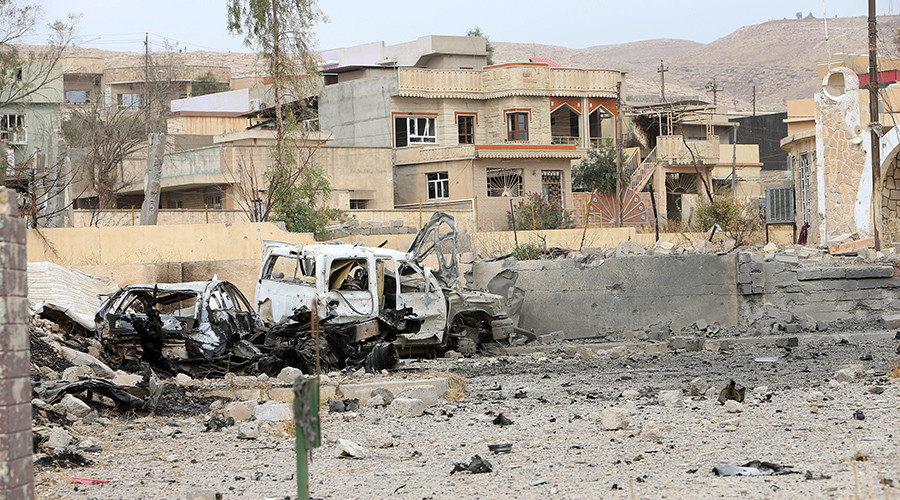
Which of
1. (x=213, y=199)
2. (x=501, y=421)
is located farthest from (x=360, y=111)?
(x=501, y=421)

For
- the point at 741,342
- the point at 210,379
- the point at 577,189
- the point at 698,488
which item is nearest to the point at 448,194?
the point at 577,189

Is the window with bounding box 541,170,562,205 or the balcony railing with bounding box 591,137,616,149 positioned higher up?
the balcony railing with bounding box 591,137,616,149

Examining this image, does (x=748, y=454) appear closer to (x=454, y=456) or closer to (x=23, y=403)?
(x=454, y=456)

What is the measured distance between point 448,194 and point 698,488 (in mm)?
38358

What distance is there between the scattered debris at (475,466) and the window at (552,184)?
1523 inches

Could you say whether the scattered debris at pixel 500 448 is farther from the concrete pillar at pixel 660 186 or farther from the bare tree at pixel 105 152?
the concrete pillar at pixel 660 186

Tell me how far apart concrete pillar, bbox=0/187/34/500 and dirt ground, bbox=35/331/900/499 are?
5.31 ft

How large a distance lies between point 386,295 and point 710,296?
604 centimetres

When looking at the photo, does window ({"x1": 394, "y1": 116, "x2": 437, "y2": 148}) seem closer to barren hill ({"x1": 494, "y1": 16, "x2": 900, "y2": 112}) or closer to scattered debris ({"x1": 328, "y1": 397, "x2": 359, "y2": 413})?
scattered debris ({"x1": 328, "y1": 397, "x2": 359, "y2": 413})

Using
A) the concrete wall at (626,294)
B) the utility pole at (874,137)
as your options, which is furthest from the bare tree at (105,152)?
the utility pole at (874,137)

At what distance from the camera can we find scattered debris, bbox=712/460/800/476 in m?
6.37

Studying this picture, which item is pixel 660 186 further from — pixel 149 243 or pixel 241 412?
pixel 241 412

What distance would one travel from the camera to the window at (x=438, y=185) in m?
44.4

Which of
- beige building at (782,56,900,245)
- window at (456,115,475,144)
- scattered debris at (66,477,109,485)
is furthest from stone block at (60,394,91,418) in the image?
window at (456,115,475,144)
